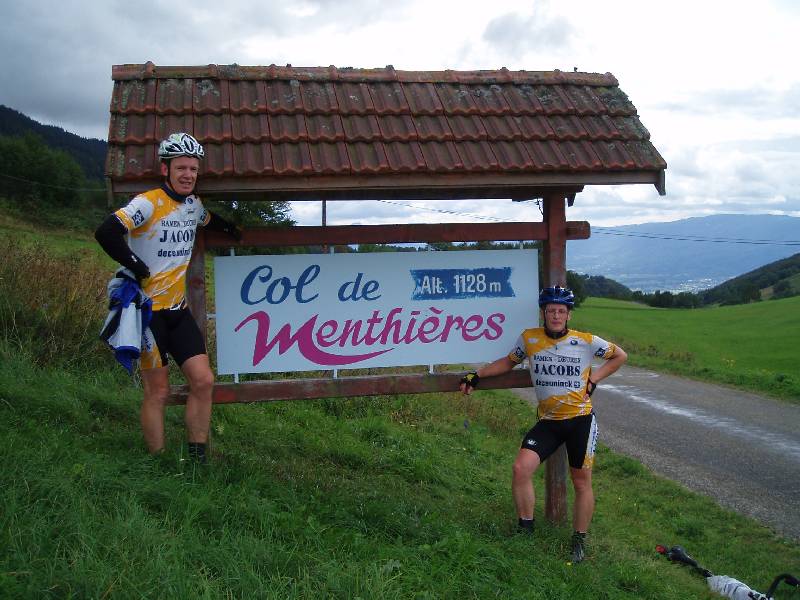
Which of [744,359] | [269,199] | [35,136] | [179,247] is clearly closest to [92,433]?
[179,247]

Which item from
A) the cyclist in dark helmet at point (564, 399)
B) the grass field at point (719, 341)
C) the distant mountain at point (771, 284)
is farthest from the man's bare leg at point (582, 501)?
the distant mountain at point (771, 284)

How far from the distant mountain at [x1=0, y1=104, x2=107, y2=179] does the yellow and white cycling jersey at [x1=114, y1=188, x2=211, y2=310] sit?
98116 mm

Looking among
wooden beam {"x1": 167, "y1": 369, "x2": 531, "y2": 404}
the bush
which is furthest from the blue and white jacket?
the bush

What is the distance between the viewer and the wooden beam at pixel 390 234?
5.18 metres

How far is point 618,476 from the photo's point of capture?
9.09m

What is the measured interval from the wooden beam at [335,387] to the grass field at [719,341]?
12568mm

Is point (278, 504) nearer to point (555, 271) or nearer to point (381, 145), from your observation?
point (381, 145)

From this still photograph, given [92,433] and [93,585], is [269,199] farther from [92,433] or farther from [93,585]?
[93,585]

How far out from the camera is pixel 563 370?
524 cm

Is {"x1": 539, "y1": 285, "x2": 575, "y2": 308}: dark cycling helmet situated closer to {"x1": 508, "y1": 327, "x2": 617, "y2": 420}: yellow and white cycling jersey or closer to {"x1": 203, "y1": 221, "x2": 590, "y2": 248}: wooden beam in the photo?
{"x1": 508, "y1": 327, "x2": 617, "y2": 420}: yellow and white cycling jersey

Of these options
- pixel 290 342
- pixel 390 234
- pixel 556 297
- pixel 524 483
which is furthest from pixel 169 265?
pixel 524 483

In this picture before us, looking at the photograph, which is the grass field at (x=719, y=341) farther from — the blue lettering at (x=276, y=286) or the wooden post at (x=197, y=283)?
the wooden post at (x=197, y=283)

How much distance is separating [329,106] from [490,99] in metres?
1.31

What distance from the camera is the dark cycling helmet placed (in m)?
5.23
